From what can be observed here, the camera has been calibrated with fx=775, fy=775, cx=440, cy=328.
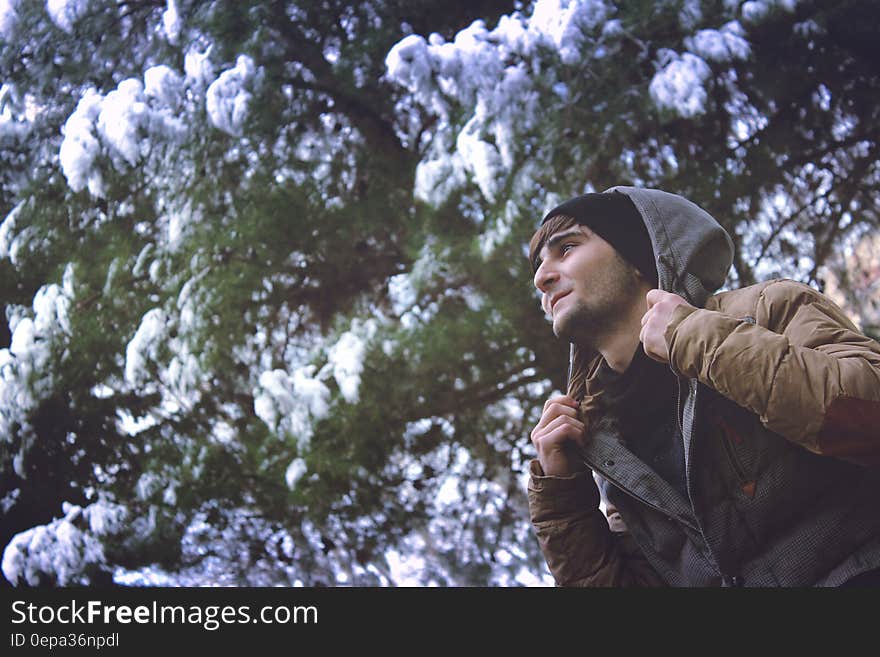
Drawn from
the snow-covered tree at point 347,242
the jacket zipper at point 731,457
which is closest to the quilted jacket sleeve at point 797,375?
the jacket zipper at point 731,457

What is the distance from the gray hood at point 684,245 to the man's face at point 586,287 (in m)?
0.07

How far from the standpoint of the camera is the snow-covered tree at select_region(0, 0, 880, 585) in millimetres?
2236

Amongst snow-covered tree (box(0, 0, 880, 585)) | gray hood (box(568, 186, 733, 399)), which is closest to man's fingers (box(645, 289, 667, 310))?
gray hood (box(568, 186, 733, 399))

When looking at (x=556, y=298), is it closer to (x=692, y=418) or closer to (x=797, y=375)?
(x=692, y=418)

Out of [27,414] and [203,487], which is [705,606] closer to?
[203,487]

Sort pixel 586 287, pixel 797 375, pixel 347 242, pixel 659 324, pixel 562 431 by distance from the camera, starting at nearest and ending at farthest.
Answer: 1. pixel 797 375
2. pixel 659 324
3. pixel 562 431
4. pixel 586 287
5. pixel 347 242

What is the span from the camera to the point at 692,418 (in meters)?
0.93

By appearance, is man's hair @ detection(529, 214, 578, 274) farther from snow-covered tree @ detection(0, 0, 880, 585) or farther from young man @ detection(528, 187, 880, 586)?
snow-covered tree @ detection(0, 0, 880, 585)

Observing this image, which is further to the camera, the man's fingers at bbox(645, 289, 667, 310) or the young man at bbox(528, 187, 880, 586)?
the man's fingers at bbox(645, 289, 667, 310)

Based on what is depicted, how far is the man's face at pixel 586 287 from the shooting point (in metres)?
1.12

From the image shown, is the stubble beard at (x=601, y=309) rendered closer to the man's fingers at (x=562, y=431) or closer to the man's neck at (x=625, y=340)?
the man's neck at (x=625, y=340)

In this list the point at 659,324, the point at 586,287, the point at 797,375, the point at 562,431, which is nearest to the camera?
the point at 797,375

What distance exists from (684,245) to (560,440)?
0.32 m

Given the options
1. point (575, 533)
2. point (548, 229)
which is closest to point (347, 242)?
point (548, 229)
